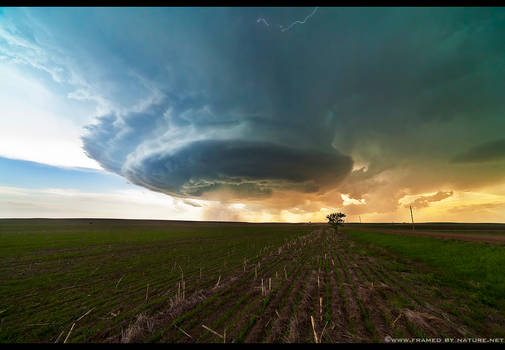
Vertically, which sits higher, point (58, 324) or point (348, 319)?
point (348, 319)

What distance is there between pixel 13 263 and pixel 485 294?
142ft

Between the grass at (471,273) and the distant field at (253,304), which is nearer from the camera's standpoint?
the distant field at (253,304)

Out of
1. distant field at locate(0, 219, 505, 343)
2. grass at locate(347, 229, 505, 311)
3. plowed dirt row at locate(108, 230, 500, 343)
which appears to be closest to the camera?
plowed dirt row at locate(108, 230, 500, 343)

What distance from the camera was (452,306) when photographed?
977cm

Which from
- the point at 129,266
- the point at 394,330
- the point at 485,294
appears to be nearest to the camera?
the point at 394,330

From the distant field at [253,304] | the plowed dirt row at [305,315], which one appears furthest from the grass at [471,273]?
the plowed dirt row at [305,315]

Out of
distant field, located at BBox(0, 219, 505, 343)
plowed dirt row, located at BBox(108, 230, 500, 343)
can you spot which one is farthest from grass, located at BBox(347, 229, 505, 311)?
plowed dirt row, located at BBox(108, 230, 500, 343)

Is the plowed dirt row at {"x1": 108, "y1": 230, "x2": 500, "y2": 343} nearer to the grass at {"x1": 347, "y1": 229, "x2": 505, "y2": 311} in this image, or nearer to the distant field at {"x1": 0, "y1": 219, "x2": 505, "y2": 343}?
the distant field at {"x1": 0, "y1": 219, "x2": 505, "y2": 343}

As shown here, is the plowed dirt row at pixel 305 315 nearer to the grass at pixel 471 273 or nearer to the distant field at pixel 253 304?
the distant field at pixel 253 304

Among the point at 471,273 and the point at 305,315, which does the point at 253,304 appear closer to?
the point at 305,315

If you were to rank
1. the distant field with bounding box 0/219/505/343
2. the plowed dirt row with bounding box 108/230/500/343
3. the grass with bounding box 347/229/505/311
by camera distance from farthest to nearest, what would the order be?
the grass with bounding box 347/229/505/311
the distant field with bounding box 0/219/505/343
the plowed dirt row with bounding box 108/230/500/343

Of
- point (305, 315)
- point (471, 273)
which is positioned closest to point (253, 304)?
point (305, 315)
